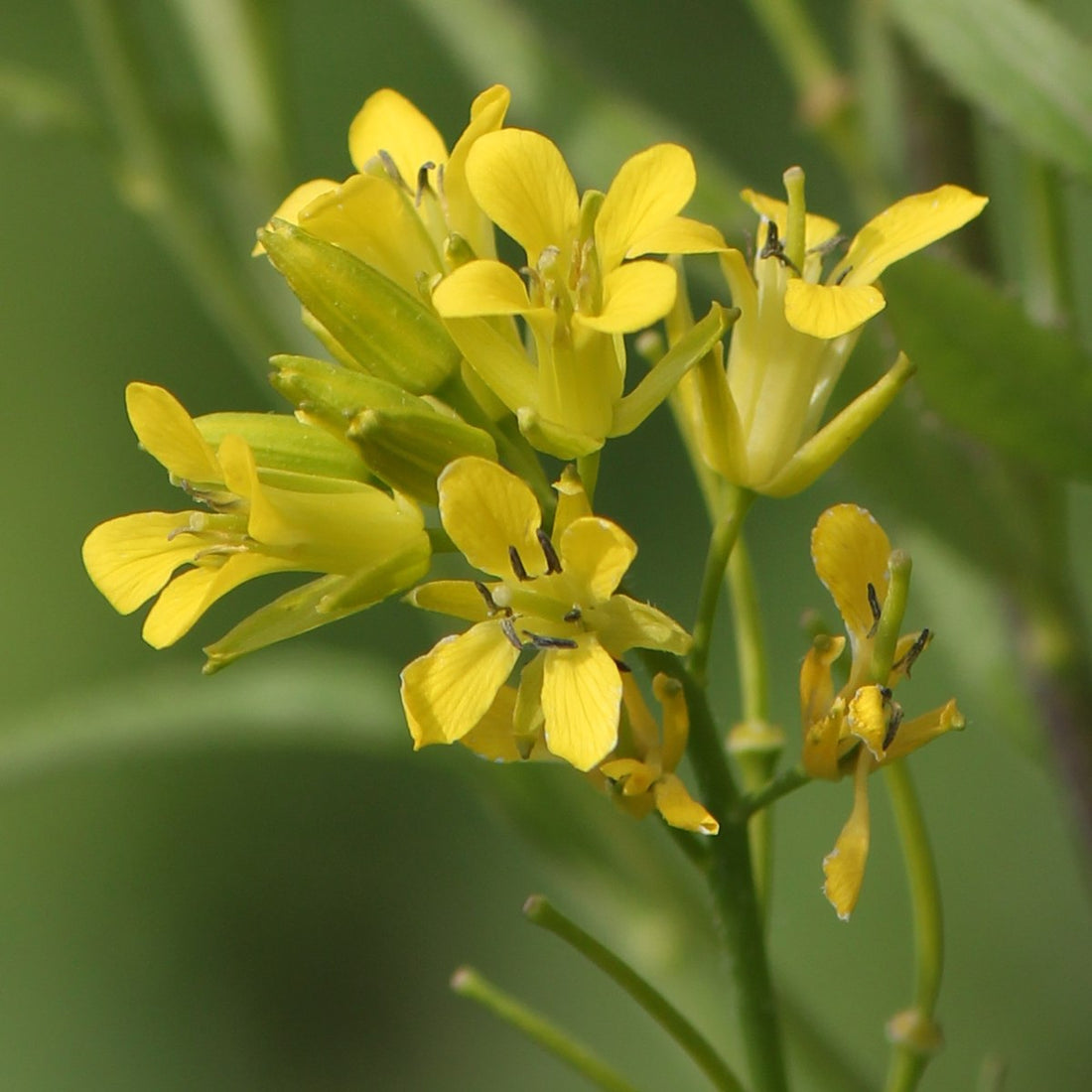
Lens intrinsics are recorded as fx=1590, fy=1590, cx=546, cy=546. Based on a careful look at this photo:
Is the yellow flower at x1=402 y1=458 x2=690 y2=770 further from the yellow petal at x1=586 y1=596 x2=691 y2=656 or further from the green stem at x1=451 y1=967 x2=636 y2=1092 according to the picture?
the green stem at x1=451 y1=967 x2=636 y2=1092

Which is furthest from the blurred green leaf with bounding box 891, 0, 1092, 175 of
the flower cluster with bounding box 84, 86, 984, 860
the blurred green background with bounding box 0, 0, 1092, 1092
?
the blurred green background with bounding box 0, 0, 1092, 1092

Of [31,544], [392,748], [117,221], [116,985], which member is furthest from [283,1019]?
[392,748]

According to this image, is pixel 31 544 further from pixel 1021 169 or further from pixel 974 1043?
pixel 1021 169

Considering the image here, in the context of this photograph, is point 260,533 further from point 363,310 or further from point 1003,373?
point 1003,373

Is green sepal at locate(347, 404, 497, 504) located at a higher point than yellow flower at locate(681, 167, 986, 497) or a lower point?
higher

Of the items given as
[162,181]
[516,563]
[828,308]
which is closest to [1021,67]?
[828,308]

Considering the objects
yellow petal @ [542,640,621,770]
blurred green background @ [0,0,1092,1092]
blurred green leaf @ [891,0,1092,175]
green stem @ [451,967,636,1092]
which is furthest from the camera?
blurred green background @ [0,0,1092,1092]
